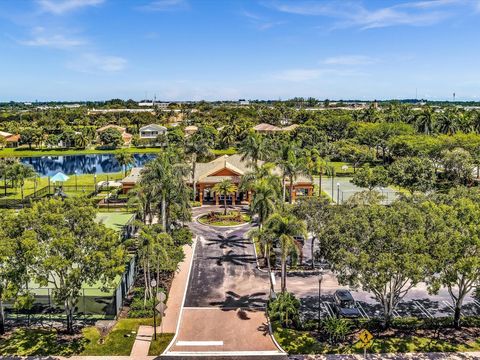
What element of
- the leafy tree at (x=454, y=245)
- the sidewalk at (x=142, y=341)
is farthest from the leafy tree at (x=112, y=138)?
the leafy tree at (x=454, y=245)

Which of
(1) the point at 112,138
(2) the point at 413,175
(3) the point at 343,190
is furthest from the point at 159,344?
(1) the point at 112,138

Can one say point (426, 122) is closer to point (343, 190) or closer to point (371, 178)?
point (343, 190)

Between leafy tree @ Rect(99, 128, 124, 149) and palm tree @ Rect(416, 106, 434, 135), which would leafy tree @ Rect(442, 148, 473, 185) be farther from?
leafy tree @ Rect(99, 128, 124, 149)

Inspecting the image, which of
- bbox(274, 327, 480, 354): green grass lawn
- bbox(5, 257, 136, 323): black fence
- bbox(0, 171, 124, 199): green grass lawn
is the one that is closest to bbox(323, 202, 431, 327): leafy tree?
bbox(274, 327, 480, 354): green grass lawn

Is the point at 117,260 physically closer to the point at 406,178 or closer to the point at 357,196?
the point at 357,196

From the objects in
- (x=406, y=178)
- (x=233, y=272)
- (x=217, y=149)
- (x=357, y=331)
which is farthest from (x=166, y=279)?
(x=217, y=149)

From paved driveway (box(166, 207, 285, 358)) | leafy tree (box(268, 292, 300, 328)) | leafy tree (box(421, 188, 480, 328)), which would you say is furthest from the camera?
leafy tree (box(268, 292, 300, 328))

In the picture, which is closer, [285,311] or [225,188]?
[285,311]
